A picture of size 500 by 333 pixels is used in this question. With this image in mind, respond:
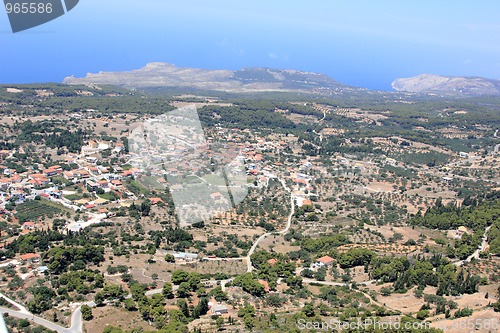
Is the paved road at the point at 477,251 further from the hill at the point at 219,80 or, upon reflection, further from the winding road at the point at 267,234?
the hill at the point at 219,80

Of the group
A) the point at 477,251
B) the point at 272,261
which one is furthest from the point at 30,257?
the point at 477,251

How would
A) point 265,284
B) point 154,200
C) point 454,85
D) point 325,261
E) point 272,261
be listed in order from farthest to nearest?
1. point 454,85
2. point 154,200
3. point 325,261
4. point 272,261
5. point 265,284

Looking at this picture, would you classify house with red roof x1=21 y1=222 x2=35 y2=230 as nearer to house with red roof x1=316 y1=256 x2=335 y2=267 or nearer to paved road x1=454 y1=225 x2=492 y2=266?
house with red roof x1=316 y1=256 x2=335 y2=267

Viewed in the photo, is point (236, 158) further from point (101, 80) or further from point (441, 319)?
point (101, 80)

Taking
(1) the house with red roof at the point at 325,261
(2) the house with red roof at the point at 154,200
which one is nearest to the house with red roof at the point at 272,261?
(1) the house with red roof at the point at 325,261

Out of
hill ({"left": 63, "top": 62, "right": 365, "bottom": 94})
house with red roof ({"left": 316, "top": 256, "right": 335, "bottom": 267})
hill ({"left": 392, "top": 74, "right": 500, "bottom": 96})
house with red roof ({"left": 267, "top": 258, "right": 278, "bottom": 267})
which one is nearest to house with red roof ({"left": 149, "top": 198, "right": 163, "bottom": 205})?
house with red roof ({"left": 267, "top": 258, "right": 278, "bottom": 267})

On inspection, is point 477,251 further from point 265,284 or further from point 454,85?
point 454,85

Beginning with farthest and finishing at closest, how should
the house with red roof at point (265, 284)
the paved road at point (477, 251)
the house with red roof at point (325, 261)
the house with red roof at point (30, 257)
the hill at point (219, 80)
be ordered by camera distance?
the hill at point (219, 80), the paved road at point (477, 251), the house with red roof at point (325, 261), the house with red roof at point (30, 257), the house with red roof at point (265, 284)

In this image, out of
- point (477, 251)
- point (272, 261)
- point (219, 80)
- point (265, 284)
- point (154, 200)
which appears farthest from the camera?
point (219, 80)

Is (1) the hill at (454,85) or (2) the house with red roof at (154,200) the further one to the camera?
(1) the hill at (454,85)

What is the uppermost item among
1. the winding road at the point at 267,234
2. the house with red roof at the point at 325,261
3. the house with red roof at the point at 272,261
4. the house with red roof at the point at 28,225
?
the house with red roof at the point at 28,225

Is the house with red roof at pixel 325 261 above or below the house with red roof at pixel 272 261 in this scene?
below
